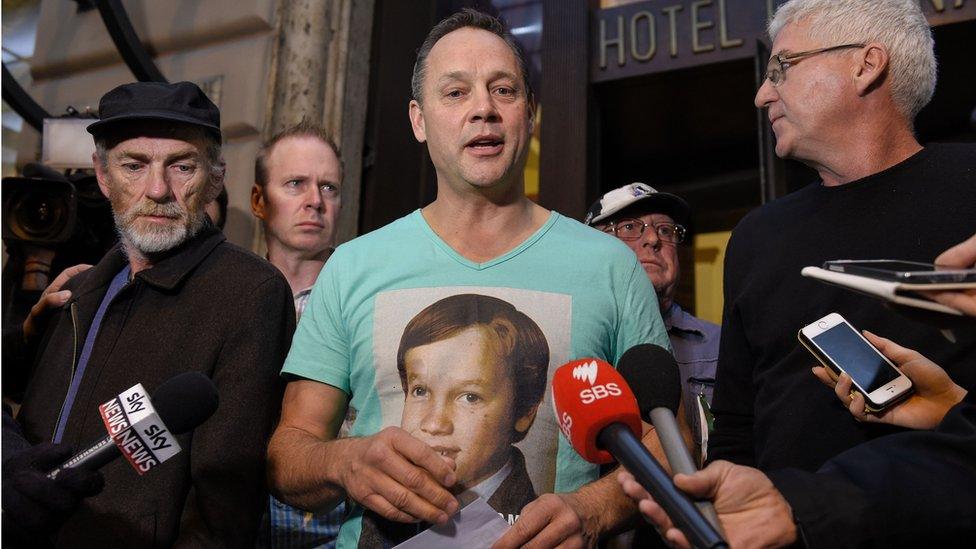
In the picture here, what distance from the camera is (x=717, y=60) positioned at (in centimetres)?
371

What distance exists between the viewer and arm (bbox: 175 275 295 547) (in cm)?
179

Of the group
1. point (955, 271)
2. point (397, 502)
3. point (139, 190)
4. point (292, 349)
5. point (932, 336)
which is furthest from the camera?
point (139, 190)

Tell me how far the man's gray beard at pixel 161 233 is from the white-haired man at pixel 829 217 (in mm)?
1211

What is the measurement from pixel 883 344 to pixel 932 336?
161 mm

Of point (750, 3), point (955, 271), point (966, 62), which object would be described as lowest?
point (955, 271)

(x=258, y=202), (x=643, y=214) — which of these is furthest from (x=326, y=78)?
(x=643, y=214)

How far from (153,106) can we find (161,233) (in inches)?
11.8

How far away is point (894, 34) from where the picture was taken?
1.92m

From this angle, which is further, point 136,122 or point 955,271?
point 136,122

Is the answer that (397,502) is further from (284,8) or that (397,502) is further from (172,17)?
(172,17)

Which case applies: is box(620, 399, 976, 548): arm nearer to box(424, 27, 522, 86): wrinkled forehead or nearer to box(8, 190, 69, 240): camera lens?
box(424, 27, 522, 86): wrinkled forehead

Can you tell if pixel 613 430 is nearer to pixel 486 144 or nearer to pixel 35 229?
pixel 486 144

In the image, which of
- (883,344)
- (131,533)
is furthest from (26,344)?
(883,344)

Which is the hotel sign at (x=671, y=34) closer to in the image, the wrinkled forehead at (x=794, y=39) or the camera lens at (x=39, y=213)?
the wrinkled forehead at (x=794, y=39)
